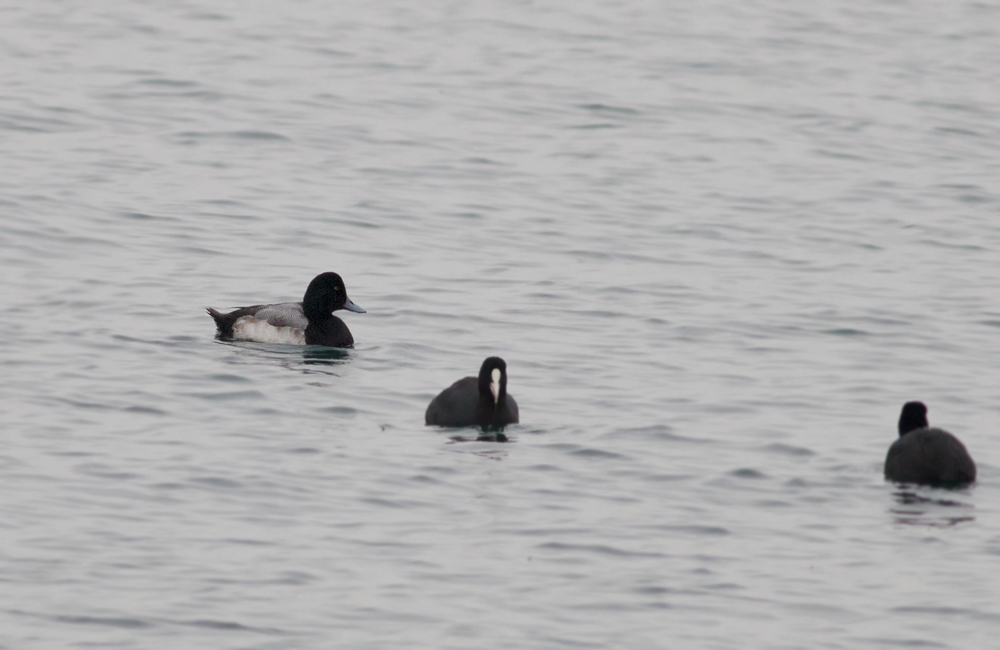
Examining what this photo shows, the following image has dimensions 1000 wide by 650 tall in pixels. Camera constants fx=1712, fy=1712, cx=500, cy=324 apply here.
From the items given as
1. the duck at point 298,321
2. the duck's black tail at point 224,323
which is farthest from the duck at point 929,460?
the duck's black tail at point 224,323

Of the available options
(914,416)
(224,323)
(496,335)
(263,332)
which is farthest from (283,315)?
(914,416)

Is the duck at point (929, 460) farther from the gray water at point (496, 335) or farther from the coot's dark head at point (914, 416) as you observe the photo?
the coot's dark head at point (914, 416)

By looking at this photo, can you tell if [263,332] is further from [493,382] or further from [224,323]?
[493,382]

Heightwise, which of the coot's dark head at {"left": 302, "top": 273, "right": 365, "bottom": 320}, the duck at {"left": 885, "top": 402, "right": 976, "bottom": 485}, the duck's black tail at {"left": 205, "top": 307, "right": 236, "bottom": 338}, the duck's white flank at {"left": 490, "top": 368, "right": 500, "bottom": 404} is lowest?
the duck at {"left": 885, "top": 402, "right": 976, "bottom": 485}

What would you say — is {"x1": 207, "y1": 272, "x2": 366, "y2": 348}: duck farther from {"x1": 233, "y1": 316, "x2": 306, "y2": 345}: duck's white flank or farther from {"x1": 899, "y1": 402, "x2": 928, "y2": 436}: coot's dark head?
{"x1": 899, "y1": 402, "x2": 928, "y2": 436}: coot's dark head

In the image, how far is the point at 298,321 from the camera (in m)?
18.5

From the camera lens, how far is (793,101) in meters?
34.0

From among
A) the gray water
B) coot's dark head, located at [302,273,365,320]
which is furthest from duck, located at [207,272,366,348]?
the gray water

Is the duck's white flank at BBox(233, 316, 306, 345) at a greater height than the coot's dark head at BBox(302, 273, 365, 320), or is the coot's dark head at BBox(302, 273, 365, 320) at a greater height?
the coot's dark head at BBox(302, 273, 365, 320)

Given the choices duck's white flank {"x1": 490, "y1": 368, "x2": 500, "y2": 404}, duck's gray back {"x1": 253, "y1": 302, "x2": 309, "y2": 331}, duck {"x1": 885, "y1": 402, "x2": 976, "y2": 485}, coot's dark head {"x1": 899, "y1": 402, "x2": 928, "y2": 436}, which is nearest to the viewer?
duck {"x1": 885, "y1": 402, "x2": 976, "y2": 485}

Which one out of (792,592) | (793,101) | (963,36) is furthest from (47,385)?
(963,36)

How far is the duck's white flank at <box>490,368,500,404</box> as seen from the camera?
48.9 ft

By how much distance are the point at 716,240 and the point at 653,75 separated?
13.0 m

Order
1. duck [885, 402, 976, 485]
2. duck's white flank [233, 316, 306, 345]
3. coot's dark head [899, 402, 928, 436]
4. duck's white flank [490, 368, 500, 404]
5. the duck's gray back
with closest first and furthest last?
1. duck [885, 402, 976, 485]
2. coot's dark head [899, 402, 928, 436]
3. duck's white flank [490, 368, 500, 404]
4. duck's white flank [233, 316, 306, 345]
5. the duck's gray back
